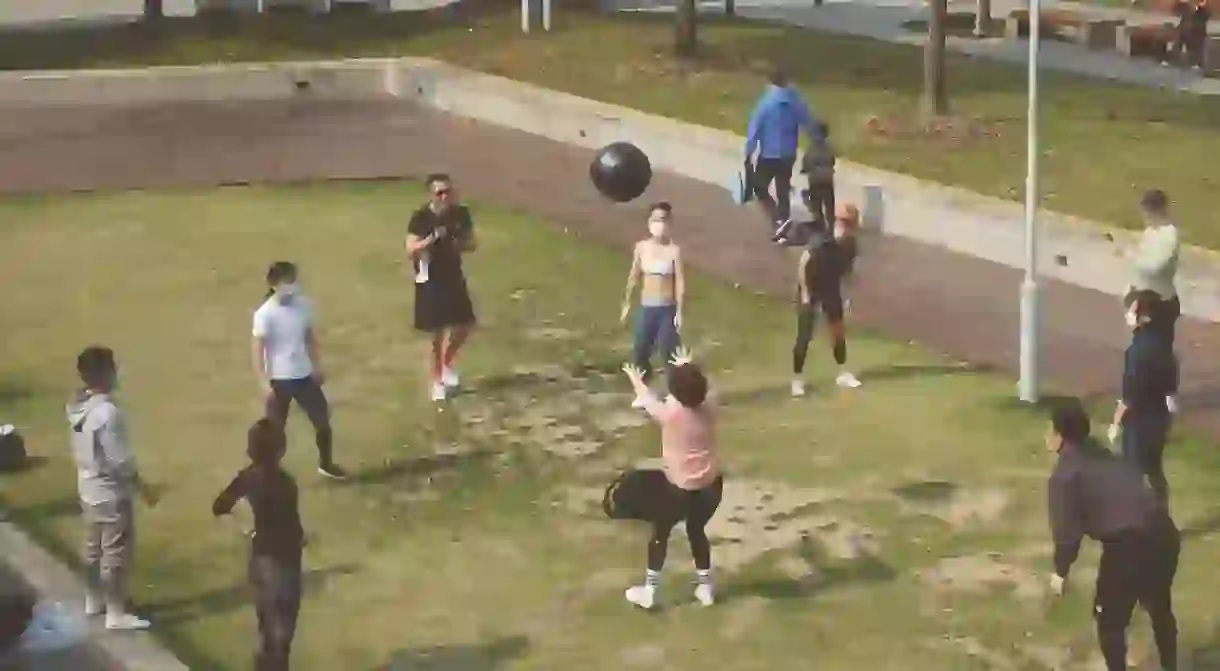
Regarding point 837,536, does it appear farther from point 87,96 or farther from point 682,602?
point 87,96

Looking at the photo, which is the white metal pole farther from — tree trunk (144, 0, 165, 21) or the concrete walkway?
tree trunk (144, 0, 165, 21)

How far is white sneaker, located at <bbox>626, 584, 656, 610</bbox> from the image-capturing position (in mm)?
12086

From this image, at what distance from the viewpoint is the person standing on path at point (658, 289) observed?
15.8 meters

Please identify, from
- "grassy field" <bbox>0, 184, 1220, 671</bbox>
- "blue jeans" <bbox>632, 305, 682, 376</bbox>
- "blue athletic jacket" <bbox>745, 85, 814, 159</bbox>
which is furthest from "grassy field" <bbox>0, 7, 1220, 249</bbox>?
"blue jeans" <bbox>632, 305, 682, 376</bbox>

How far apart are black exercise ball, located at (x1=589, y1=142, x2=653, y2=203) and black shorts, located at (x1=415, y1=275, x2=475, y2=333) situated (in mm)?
5080

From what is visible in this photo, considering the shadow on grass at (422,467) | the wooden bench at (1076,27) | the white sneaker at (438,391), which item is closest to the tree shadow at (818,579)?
the shadow on grass at (422,467)

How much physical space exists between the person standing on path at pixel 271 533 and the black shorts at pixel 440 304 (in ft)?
19.0

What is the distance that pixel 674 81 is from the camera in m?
32.4

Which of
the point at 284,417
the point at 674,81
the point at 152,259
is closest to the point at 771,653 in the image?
the point at 284,417

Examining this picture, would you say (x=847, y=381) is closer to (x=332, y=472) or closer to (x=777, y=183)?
(x=332, y=472)

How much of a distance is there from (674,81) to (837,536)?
1965cm

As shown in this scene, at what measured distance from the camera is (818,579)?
1266 cm

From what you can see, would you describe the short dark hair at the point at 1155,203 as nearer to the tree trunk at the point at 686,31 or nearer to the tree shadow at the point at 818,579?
the tree shadow at the point at 818,579

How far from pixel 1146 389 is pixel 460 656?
446 cm
